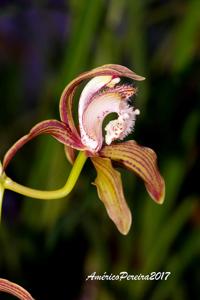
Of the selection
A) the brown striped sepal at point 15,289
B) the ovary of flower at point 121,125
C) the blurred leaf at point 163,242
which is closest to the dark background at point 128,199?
the blurred leaf at point 163,242

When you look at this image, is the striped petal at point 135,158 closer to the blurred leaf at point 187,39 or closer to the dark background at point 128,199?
the dark background at point 128,199

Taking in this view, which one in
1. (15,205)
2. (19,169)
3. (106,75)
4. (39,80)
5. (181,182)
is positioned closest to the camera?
(106,75)

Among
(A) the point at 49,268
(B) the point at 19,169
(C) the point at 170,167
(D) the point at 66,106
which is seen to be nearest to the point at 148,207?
(C) the point at 170,167

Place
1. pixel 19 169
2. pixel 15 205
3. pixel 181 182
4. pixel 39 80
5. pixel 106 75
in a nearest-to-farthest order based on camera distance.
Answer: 1. pixel 106 75
2. pixel 181 182
3. pixel 19 169
4. pixel 15 205
5. pixel 39 80

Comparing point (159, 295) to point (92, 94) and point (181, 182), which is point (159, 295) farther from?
point (92, 94)

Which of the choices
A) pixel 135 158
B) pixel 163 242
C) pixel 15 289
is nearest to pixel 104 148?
pixel 135 158

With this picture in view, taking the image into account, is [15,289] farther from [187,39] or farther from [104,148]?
[187,39]

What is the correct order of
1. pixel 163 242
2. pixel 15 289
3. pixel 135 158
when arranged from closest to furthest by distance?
pixel 15 289, pixel 135 158, pixel 163 242
